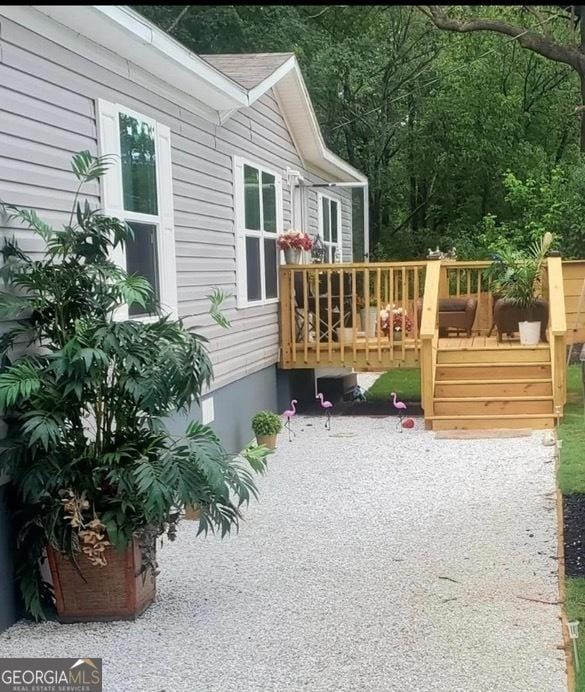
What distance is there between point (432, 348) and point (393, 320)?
109 cm

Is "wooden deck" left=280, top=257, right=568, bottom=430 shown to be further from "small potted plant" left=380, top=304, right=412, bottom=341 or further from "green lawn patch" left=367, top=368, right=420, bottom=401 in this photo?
"green lawn patch" left=367, top=368, right=420, bottom=401

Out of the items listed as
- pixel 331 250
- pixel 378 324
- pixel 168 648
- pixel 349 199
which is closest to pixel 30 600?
pixel 168 648

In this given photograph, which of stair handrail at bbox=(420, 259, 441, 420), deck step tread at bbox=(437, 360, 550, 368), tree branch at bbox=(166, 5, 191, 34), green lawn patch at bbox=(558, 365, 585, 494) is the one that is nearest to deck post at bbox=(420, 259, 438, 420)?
stair handrail at bbox=(420, 259, 441, 420)

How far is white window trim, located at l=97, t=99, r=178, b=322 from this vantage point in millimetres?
5270

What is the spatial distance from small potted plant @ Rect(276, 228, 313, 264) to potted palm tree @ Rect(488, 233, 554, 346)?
2.34m

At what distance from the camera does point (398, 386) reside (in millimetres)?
12281

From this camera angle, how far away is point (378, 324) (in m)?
9.51

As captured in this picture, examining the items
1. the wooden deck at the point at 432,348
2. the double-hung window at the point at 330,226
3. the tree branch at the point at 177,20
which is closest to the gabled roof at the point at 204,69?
the double-hung window at the point at 330,226

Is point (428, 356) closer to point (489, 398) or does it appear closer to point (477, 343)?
point (489, 398)

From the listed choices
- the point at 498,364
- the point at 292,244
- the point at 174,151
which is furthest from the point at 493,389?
the point at 174,151

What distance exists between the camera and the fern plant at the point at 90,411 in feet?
11.9

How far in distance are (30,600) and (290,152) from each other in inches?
316

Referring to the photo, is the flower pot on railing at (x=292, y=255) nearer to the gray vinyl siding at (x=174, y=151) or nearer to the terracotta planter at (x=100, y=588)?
the gray vinyl siding at (x=174, y=151)

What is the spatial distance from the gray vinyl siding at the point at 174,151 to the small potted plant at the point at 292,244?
58cm
